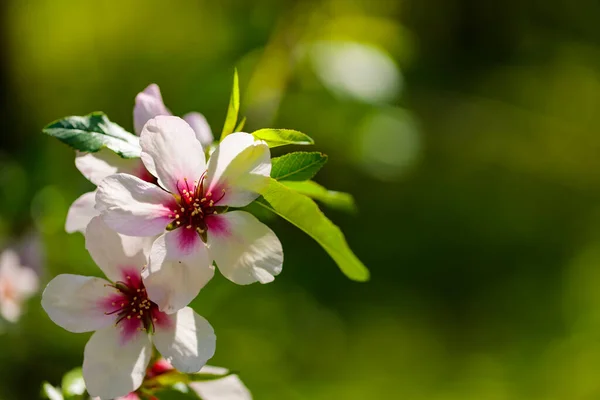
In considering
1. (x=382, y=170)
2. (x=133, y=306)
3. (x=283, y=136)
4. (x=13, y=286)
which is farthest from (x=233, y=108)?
(x=382, y=170)

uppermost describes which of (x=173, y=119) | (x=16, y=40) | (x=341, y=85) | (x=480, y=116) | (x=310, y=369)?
(x=173, y=119)

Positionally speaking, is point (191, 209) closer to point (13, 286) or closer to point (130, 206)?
point (130, 206)

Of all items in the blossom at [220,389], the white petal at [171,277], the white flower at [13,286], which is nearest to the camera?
the white petal at [171,277]

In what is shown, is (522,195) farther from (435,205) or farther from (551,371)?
(551,371)

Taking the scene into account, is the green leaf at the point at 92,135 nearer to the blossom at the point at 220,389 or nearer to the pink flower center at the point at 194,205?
the pink flower center at the point at 194,205

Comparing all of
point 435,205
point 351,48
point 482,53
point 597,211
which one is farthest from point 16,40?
point 597,211

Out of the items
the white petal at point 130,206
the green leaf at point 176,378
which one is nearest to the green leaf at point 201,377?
the green leaf at point 176,378

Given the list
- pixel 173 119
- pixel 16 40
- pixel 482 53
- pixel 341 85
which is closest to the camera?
pixel 173 119
